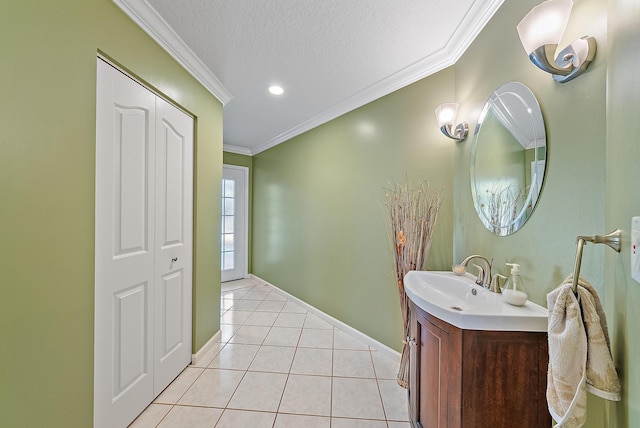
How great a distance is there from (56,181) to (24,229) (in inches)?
8.9

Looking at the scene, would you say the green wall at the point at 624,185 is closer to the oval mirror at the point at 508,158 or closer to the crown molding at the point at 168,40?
the oval mirror at the point at 508,158

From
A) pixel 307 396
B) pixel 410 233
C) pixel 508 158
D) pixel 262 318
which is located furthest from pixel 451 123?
pixel 262 318

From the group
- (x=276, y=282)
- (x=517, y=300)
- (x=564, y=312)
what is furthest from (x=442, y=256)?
(x=276, y=282)

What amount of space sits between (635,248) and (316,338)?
247 cm

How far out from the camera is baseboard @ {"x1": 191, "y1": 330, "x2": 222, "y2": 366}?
6.94 feet

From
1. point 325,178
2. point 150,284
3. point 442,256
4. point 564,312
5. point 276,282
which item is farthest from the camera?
point 276,282

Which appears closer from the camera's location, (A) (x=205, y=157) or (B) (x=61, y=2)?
(B) (x=61, y=2)

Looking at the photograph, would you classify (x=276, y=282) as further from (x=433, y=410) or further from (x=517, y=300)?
(x=517, y=300)

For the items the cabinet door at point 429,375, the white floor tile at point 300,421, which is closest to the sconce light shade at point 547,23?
the cabinet door at point 429,375

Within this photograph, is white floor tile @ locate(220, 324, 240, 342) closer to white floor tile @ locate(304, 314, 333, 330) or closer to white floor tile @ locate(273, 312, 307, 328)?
white floor tile @ locate(273, 312, 307, 328)

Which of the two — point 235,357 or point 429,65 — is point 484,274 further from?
point 235,357

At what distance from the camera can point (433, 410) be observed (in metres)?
1.12

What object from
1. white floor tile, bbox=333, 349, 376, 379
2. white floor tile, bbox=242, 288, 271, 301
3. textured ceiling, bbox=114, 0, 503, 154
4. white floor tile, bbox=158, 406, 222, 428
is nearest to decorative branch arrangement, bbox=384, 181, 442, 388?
white floor tile, bbox=333, 349, 376, 379

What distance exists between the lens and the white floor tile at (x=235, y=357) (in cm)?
209
